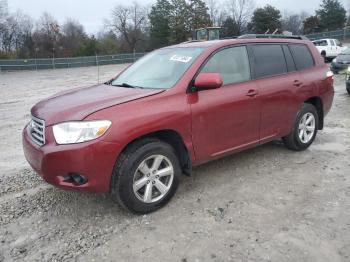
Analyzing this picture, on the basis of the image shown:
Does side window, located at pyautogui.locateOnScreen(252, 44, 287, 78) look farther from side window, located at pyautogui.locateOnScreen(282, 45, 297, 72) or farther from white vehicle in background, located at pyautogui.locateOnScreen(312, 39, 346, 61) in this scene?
white vehicle in background, located at pyautogui.locateOnScreen(312, 39, 346, 61)

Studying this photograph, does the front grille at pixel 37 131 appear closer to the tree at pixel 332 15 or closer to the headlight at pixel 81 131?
the headlight at pixel 81 131

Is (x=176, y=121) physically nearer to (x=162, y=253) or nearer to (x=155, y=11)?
(x=162, y=253)

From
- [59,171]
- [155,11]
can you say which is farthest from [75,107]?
[155,11]

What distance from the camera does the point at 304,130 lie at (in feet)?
18.6

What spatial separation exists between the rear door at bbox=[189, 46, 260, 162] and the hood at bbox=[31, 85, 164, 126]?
1.95 ft

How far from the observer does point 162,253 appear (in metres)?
3.17

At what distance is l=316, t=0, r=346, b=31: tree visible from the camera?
5831cm

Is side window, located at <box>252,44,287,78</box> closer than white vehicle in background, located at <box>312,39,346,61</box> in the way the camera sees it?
Yes

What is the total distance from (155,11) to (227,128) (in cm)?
6492

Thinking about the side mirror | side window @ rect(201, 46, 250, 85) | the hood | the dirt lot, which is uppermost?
side window @ rect(201, 46, 250, 85)

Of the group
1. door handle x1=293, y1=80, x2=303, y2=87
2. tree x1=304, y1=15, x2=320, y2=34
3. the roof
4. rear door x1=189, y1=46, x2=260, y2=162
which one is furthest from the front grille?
tree x1=304, y1=15, x2=320, y2=34

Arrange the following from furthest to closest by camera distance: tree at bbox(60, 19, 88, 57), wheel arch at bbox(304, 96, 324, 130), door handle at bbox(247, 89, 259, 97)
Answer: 1. tree at bbox(60, 19, 88, 57)
2. wheel arch at bbox(304, 96, 324, 130)
3. door handle at bbox(247, 89, 259, 97)

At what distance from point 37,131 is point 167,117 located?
1.34m

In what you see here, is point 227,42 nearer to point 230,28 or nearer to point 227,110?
point 227,110
